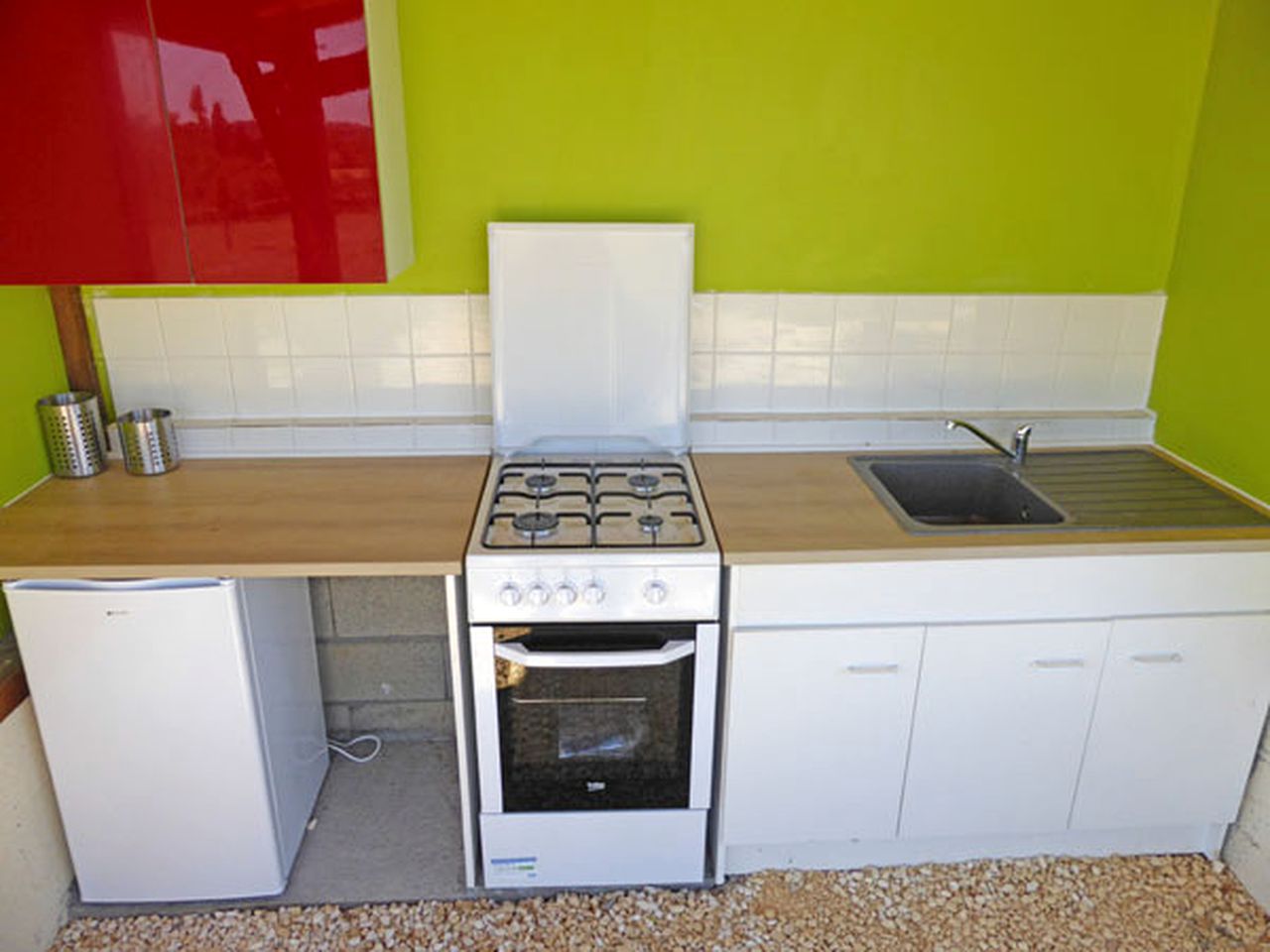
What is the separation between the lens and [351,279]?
2057 mm

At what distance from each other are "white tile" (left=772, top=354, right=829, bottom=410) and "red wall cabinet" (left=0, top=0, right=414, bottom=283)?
1.10 metres

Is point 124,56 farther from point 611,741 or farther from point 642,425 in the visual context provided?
point 611,741

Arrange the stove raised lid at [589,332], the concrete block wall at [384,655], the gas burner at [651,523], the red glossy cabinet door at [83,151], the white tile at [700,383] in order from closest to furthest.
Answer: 1. the red glossy cabinet door at [83,151]
2. the gas burner at [651,523]
3. the stove raised lid at [589,332]
4. the white tile at [700,383]
5. the concrete block wall at [384,655]

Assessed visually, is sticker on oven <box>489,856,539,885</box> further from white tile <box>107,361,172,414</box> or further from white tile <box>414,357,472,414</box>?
white tile <box>107,361,172,414</box>

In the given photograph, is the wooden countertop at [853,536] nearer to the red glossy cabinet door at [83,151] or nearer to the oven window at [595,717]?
the oven window at [595,717]

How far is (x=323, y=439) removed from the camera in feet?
8.32

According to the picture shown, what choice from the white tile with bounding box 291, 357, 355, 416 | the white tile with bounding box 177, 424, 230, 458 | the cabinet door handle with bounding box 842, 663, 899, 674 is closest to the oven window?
the cabinet door handle with bounding box 842, 663, 899, 674

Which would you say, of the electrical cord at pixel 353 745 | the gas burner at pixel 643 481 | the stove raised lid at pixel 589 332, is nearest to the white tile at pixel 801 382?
the stove raised lid at pixel 589 332

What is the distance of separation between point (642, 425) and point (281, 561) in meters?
0.98

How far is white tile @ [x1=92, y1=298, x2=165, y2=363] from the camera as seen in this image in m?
2.43

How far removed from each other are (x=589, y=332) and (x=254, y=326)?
889 mm

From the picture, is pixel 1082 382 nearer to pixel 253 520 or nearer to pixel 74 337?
pixel 253 520

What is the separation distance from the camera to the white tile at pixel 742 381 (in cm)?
257

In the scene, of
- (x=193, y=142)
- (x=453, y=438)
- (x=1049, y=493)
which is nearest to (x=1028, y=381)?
(x=1049, y=493)
